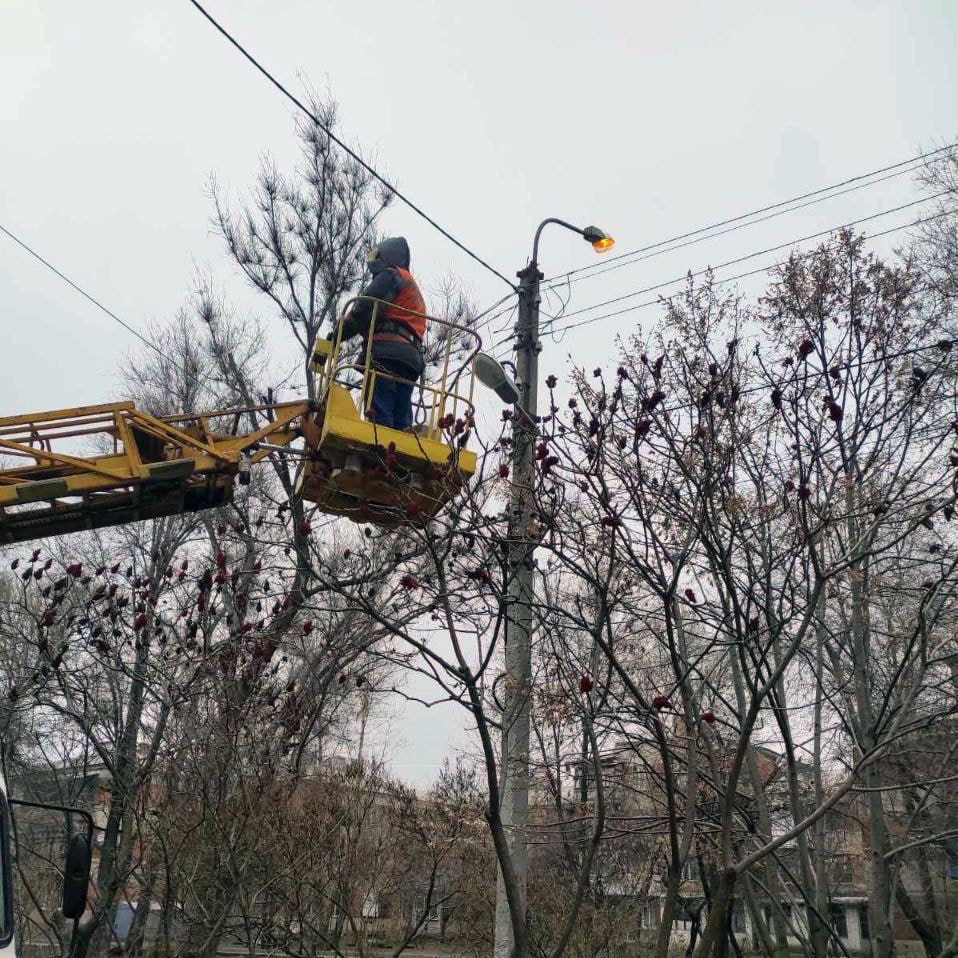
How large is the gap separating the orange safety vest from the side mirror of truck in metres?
5.23

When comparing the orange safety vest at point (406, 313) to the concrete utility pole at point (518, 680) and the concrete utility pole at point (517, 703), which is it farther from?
the concrete utility pole at point (517, 703)

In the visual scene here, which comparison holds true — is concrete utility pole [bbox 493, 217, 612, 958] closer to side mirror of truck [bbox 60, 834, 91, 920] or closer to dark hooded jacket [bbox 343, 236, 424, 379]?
dark hooded jacket [bbox 343, 236, 424, 379]

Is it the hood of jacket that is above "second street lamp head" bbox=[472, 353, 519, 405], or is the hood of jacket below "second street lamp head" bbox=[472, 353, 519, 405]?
above

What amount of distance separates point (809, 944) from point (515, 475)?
15.4 ft

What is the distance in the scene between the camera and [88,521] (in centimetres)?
886

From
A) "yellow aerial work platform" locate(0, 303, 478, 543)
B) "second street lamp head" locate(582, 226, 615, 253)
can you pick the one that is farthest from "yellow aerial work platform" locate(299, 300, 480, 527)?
"second street lamp head" locate(582, 226, 615, 253)

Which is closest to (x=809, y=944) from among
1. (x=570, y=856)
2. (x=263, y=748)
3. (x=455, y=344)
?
(x=263, y=748)

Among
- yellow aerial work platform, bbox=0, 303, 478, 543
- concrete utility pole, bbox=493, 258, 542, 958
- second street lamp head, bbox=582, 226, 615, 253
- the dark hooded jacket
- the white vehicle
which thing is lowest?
the white vehicle

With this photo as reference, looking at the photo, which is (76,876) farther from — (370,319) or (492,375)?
(370,319)

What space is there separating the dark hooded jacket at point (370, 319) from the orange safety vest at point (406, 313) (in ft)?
0.17

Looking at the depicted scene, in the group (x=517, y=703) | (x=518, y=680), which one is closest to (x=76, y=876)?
(x=517, y=703)

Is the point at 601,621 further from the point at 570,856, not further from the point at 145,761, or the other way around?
the point at 570,856

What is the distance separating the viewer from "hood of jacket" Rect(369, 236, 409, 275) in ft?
33.2

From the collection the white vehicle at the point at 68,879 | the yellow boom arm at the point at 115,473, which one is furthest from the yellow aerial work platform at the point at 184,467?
the white vehicle at the point at 68,879
